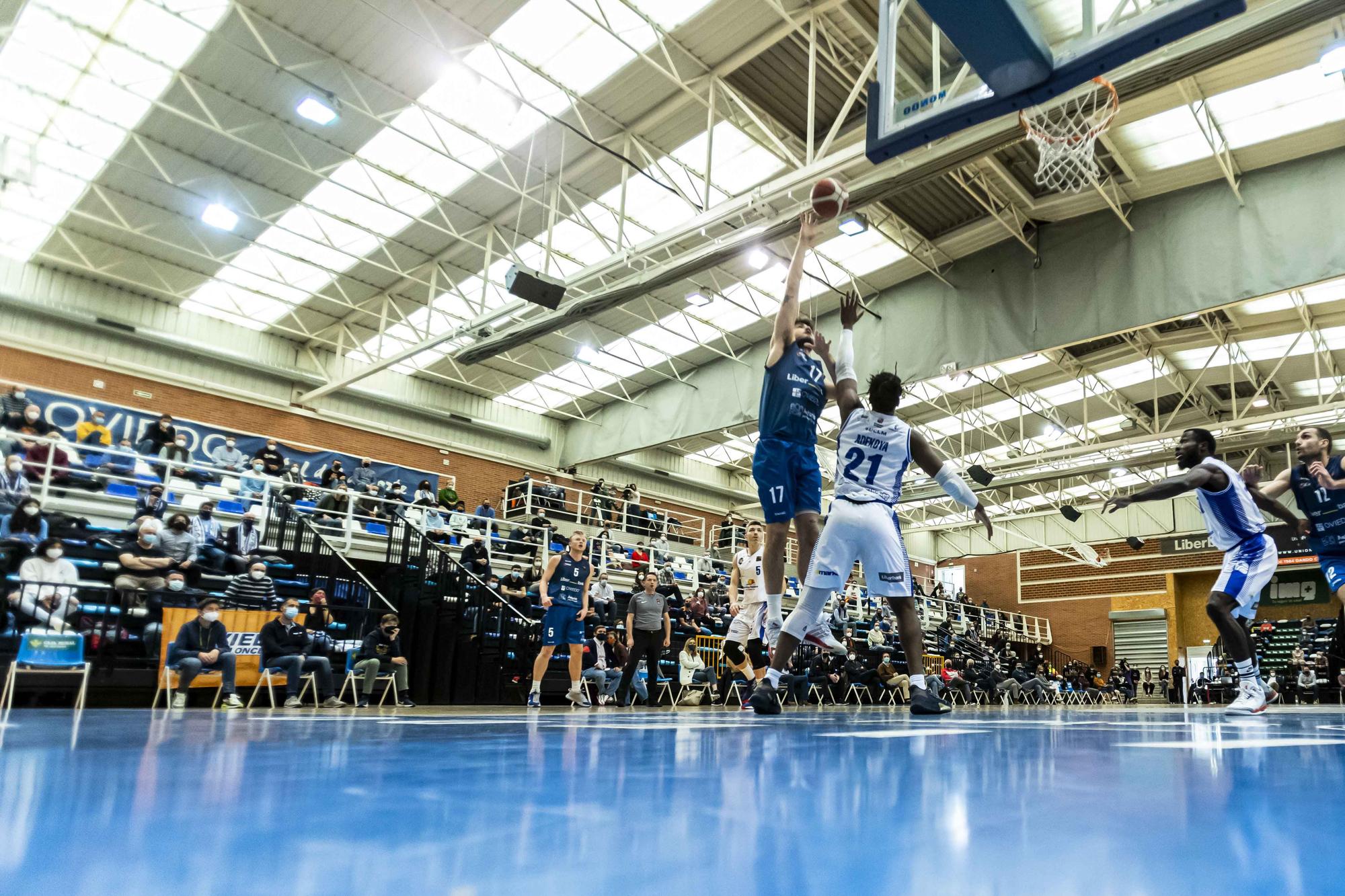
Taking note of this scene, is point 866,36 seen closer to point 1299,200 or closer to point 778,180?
point 778,180

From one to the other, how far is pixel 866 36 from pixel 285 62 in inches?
376

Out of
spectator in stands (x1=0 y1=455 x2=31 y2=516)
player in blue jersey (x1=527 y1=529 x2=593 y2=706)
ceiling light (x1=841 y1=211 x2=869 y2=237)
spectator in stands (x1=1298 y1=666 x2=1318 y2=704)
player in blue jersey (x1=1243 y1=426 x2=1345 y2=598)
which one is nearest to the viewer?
player in blue jersey (x1=1243 y1=426 x2=1345 y2=598)

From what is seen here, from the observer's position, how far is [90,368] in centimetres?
1992

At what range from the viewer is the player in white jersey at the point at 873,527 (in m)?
4.73

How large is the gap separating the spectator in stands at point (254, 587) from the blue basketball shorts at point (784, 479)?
7.15 meters

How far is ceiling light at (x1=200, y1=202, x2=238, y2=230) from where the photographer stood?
1722 centimetres

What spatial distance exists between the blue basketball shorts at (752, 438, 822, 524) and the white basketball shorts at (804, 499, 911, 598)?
1.28ft

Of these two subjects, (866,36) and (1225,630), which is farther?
(866,36)

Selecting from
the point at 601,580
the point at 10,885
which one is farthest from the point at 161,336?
the point at 10,885

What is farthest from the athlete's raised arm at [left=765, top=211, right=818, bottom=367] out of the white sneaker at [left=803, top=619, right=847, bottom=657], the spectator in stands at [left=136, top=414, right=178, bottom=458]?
the spectator in stands at [left=136, top=414, right=178, bottom=458]

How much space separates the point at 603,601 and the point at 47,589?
763 cm

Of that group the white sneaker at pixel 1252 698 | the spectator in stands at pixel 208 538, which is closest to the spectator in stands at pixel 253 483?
the spectator in stands at pixel 208 538

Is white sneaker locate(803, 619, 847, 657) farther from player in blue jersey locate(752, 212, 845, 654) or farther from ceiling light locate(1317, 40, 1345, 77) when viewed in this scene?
ceiling light locate(1317, 40, 1345, 77)

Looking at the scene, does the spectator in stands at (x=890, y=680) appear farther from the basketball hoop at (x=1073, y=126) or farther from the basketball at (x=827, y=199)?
the basketball at (x=827, y=199)
